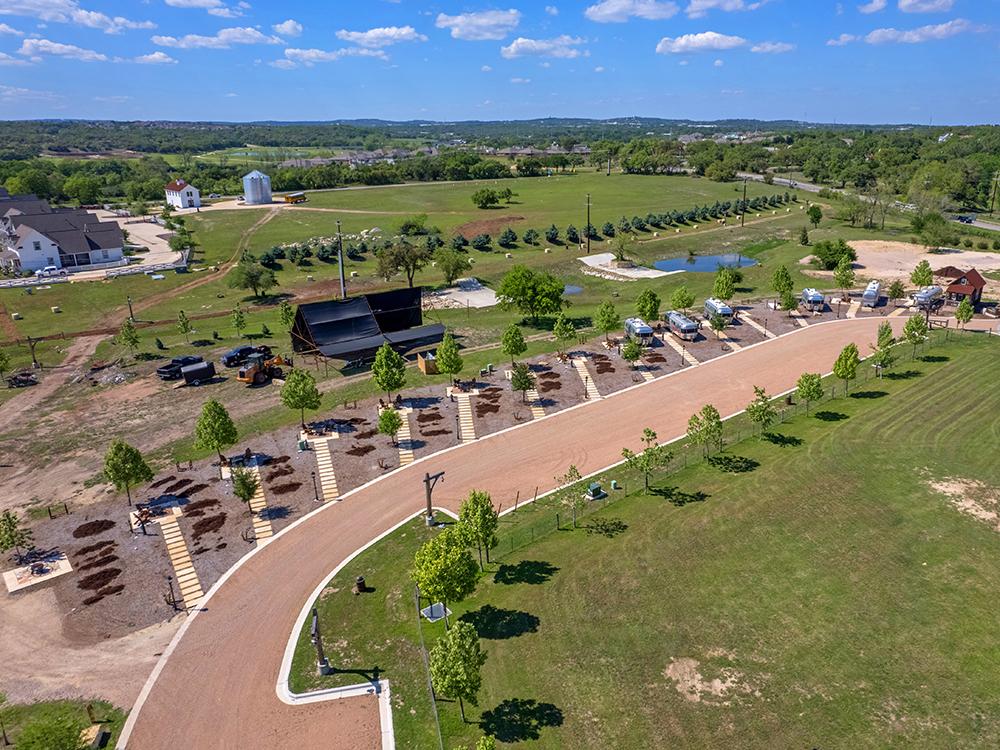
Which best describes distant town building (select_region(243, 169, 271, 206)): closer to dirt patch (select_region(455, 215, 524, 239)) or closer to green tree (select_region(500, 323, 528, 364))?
dirt patch (select_region(455, 215, 524, 239))

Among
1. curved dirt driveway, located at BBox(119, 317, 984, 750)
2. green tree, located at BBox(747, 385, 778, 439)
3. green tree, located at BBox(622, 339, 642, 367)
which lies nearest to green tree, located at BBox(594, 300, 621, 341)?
green tree, located at BBox(622, 339, 642, 367)

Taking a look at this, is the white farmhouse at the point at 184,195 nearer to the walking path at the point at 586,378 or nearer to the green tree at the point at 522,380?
the walking path at the point at 586,378

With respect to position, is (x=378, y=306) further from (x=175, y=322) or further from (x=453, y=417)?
(x=175, y=322)

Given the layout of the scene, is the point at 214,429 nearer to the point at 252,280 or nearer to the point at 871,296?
the point at 252,280

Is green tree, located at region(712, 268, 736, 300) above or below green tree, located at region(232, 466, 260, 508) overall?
above

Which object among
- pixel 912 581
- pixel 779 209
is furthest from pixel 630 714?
pixel 779 209

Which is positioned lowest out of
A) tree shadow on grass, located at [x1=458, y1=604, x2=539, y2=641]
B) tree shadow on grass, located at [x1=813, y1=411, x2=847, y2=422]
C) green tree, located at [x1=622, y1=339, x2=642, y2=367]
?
tree shadow on grass, located at [x1=458, y1=604, x2=539, y2=641]

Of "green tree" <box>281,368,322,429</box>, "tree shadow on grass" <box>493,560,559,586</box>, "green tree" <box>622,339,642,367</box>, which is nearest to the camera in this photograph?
"tree shadow on grass" <box>493,560,559,586</box>

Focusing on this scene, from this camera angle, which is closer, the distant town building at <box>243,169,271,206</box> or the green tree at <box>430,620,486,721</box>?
the green tree at <box>430,620,486,721</box>
